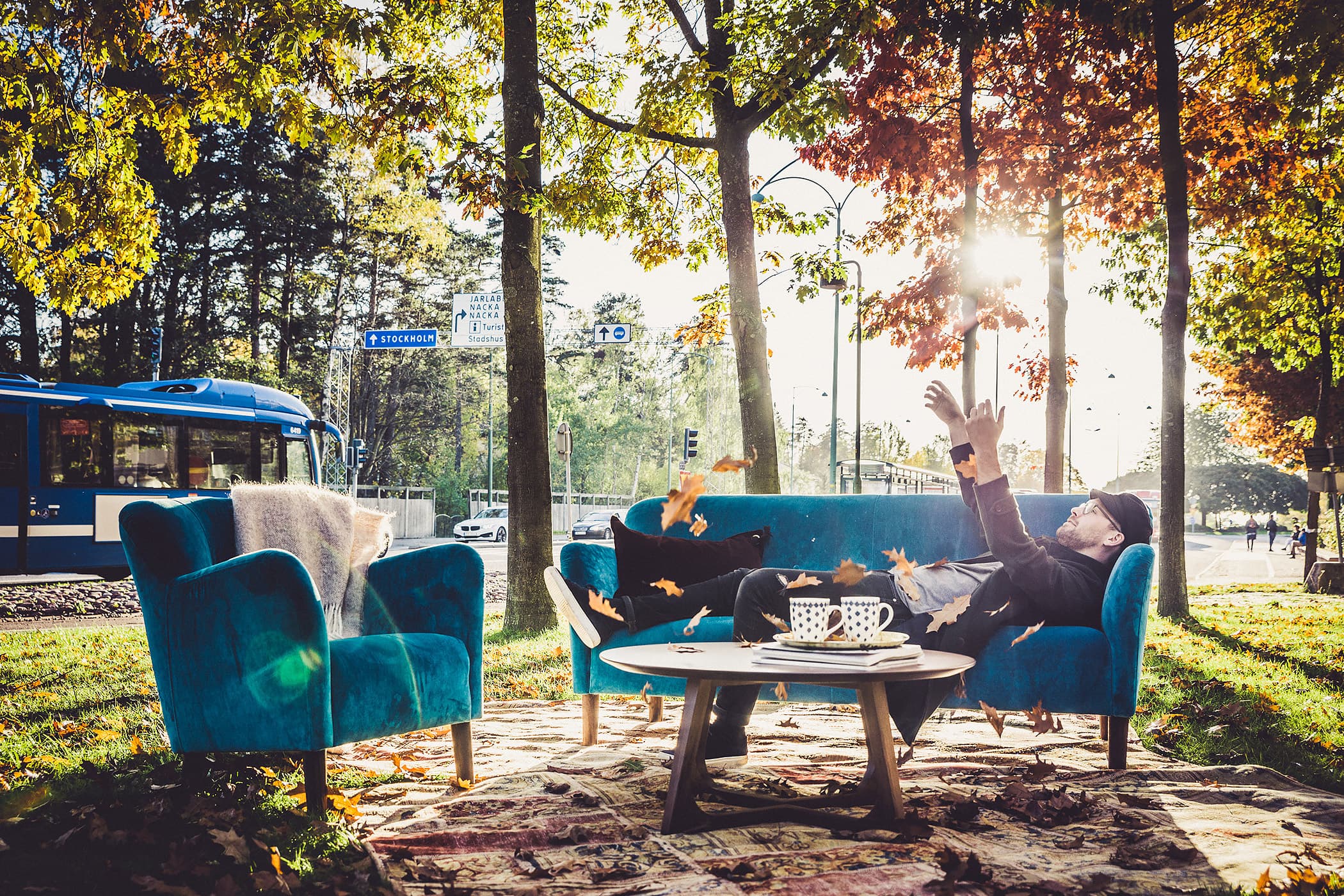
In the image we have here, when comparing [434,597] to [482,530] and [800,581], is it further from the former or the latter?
[482,530]

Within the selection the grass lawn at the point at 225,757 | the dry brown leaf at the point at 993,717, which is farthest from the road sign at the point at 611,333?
the dry brown leaf at the point at 993,717

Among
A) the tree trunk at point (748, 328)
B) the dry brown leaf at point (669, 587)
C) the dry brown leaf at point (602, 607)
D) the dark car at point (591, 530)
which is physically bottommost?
the dark car at point (591, 530)

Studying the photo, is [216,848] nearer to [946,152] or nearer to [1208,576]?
[946,152]

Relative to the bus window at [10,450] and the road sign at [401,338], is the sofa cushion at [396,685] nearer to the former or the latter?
the bus window at [10,450]

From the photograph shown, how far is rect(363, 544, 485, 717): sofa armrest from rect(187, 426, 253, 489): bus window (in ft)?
39.7

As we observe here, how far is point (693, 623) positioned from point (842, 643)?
3.88ft

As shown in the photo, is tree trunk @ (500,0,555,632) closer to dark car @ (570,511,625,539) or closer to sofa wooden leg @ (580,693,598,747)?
sofa wooden leg @ (580,693,598,747)

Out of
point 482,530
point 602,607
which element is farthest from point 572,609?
point 482,530

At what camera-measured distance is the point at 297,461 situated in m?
16.4

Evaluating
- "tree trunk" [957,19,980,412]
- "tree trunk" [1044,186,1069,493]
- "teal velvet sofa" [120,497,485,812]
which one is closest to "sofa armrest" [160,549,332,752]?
"teal velvet sofa" [120,497,485,812]

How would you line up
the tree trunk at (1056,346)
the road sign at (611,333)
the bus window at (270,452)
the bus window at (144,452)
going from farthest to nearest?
the road sign at (611,333), the bus window at (270,452), the bus window at (144,452), the tree trunk at (1056,346)

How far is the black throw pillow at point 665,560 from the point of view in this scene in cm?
450

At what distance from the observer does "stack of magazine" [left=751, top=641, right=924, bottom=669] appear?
2697 mm

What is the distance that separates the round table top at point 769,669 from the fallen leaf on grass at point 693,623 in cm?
102
